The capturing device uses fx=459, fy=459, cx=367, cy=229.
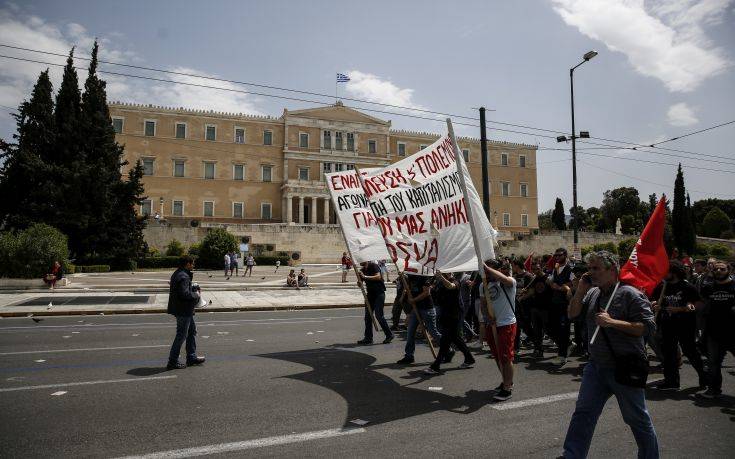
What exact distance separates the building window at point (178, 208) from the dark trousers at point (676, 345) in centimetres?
5499

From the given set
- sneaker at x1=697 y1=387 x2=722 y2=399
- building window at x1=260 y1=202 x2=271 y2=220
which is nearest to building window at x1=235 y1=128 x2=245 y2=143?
building window at x1=260 y1=202 x2=271 y2=220

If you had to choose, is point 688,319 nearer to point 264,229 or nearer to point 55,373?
point 55,373

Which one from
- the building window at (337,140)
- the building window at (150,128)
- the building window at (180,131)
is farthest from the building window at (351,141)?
the building window at (150,128)

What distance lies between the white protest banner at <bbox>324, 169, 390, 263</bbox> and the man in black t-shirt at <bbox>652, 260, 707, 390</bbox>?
4.50 meters

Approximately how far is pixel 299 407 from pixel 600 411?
323 cm

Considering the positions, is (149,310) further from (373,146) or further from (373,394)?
(373,146)

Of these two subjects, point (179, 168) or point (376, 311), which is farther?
point (179, 168)

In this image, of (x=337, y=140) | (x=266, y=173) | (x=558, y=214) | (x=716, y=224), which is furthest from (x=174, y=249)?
(x=716, y=224)

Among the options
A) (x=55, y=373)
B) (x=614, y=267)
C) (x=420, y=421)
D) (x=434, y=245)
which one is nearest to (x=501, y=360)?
(x=420, y=421)

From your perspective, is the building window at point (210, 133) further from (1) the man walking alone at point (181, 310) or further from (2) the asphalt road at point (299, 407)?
(1) the man walking alone at point (181, 310)

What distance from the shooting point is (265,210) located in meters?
58.1

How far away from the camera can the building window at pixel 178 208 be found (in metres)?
54.5

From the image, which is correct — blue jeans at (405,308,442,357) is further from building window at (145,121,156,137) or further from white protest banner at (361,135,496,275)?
building window at (145,121,156,137)

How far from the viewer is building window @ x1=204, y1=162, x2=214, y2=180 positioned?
5613 cm
